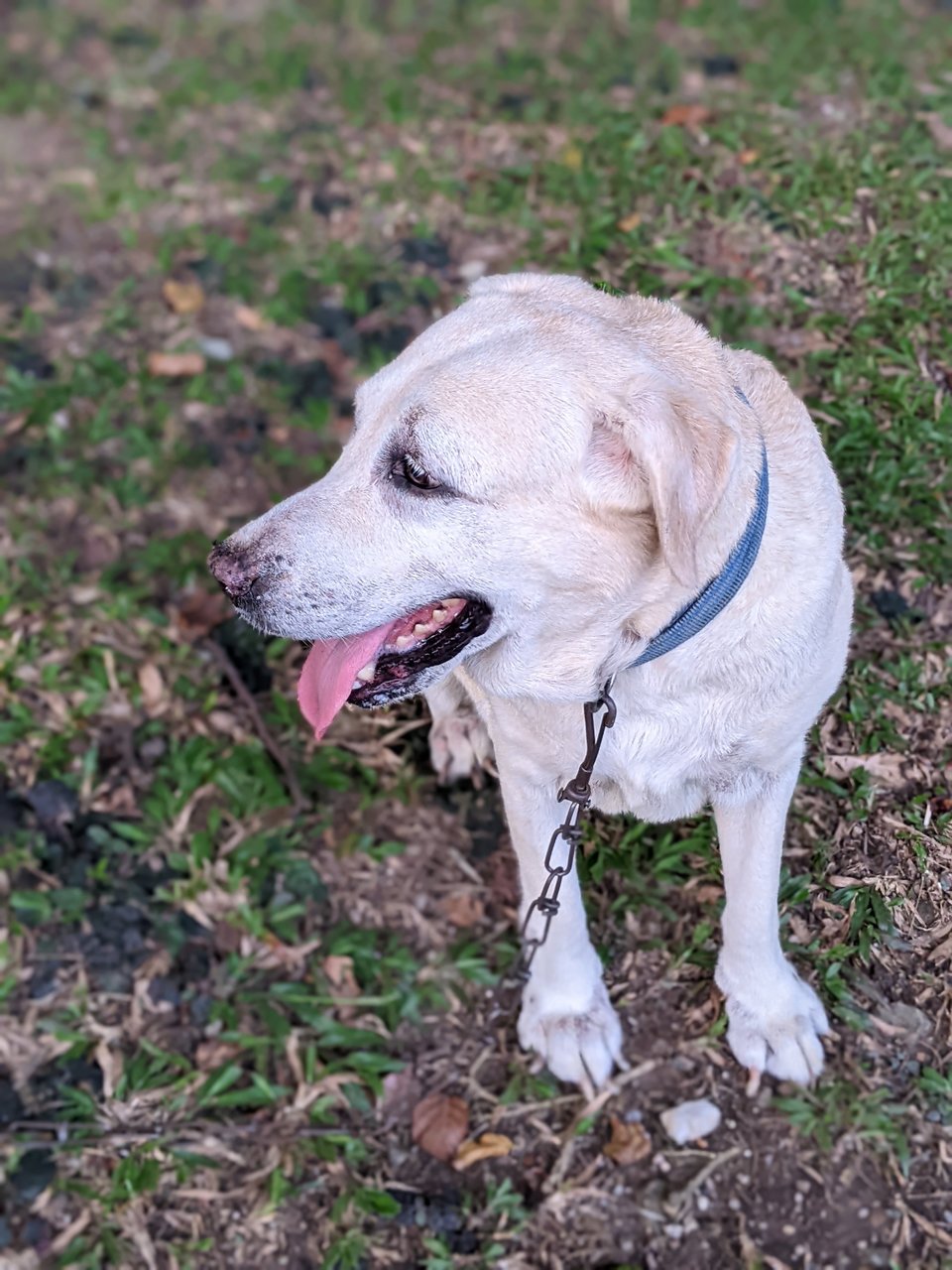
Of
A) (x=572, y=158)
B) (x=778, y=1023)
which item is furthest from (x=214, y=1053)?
(x=572, y=158)

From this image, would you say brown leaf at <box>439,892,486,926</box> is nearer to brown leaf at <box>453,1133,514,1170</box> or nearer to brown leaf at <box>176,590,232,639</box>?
brown leaf at <box>453,1133,514,1170</box>

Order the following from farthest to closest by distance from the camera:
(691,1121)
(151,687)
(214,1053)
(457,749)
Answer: (151,687)
(457,749)
(214,1053)
(691,1121)

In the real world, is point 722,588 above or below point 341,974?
above

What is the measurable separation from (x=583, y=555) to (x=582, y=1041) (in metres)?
1.55

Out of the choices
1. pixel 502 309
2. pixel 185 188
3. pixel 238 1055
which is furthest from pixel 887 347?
pixel 185 188

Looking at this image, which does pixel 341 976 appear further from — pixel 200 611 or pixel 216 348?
pixel 216 348

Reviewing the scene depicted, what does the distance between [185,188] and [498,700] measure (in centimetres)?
393

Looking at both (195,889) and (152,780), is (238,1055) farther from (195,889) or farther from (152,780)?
(152,780)

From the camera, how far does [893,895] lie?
2553 mm

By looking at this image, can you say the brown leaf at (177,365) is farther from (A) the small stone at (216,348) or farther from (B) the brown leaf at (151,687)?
(B) the brown leaf at (151,687)

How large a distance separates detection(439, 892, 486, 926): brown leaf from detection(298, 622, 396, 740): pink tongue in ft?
3.95

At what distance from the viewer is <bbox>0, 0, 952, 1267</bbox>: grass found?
2.97m

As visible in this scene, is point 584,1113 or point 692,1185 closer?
point 692,1185

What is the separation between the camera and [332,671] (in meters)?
2.48
